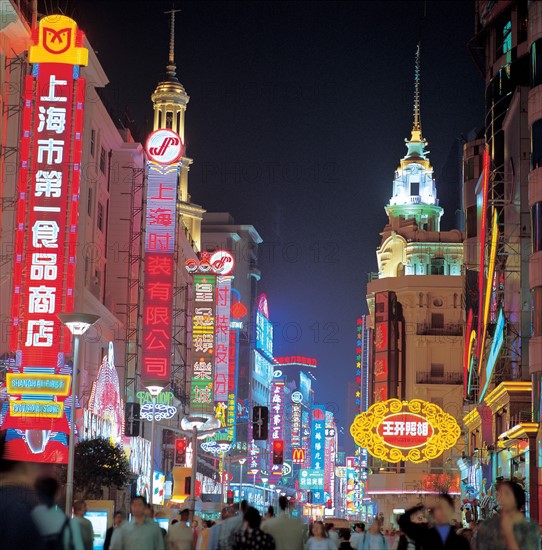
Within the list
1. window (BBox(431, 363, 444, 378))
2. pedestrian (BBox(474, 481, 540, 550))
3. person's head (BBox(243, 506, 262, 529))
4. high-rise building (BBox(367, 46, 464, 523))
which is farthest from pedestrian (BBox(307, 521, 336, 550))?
window (BBox(431, 363, 444, 378))

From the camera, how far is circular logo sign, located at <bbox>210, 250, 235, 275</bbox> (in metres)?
75.6

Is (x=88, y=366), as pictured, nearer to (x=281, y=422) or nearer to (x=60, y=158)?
(x=60, y=158)

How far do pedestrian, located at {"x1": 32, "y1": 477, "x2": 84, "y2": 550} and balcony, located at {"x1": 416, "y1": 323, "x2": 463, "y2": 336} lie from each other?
3277 inches

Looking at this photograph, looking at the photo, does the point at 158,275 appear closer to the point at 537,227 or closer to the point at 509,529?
the point at 537,227

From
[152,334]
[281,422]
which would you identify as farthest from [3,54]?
[281,422]

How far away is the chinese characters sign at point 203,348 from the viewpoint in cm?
7169

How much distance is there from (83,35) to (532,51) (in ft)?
49.2

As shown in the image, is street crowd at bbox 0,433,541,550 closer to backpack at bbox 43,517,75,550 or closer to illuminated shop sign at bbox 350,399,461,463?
backpack at bbox 43,517,75,550

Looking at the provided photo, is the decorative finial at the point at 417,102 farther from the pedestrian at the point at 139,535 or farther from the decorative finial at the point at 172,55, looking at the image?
the pedestrian at the point at 139,535

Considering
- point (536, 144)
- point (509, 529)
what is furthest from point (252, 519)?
point (536, 144)

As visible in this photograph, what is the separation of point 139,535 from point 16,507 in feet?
24.3

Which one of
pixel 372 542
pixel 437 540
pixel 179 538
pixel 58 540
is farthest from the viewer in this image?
pixel 372 542

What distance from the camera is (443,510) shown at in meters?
10.8

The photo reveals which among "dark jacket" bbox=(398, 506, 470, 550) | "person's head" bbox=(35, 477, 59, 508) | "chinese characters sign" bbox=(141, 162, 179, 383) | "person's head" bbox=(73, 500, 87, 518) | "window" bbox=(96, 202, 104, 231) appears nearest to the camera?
"person's head" bbox=(35, 477, 59, 508)
